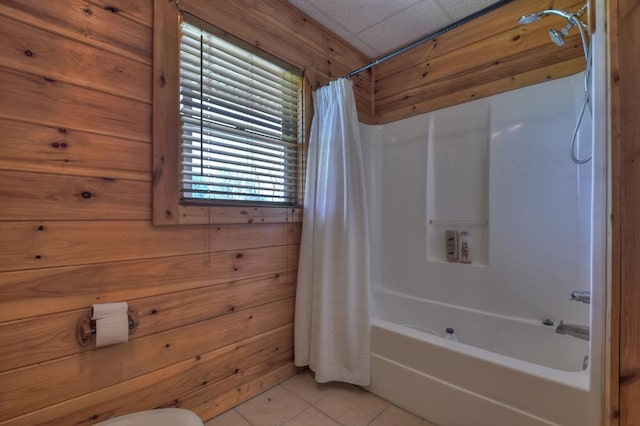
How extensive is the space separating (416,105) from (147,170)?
1.99 metres

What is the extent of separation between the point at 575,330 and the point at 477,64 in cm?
177

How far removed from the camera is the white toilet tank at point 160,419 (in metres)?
1.01

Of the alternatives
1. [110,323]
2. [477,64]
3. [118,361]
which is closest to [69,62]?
[110,323]

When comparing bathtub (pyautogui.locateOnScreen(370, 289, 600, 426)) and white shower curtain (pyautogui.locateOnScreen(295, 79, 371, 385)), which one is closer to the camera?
bathtub (pyautogui.locateOnScreen(370, 289, 600, 426))

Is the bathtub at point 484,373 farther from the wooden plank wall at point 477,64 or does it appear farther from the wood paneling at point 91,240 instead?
the wooden plank wall at point 477,64

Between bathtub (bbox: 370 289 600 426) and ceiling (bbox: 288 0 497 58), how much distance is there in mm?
2004

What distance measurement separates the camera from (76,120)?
1.06 metres

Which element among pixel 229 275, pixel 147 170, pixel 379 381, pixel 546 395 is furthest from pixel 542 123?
pixel 147 170

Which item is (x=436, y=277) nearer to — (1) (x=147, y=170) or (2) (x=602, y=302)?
(2) (x=602, y=302)

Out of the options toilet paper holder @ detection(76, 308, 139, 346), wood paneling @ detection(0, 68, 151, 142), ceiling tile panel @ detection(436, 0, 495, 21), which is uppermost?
ceiling tile panel @ detection(436, 0, 495, 21)

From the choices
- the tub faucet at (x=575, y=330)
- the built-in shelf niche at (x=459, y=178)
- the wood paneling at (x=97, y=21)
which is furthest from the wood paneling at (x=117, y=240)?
the tub faucet at (x=575, y=330)

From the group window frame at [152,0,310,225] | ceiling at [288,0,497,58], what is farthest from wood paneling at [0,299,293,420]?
ceiling at [288,0,497,58]

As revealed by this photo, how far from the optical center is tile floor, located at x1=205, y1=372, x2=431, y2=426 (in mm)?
1423

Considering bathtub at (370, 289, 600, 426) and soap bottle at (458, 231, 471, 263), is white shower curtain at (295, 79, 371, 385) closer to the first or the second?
bathtub at (370, 289, 600, 426)
